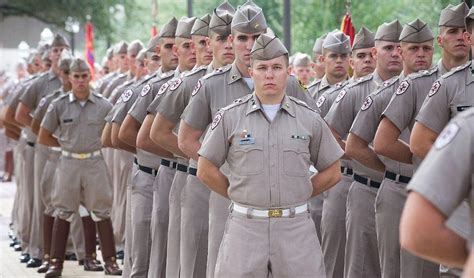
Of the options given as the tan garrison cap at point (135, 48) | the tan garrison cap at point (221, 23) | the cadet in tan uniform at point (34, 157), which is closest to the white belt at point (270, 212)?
the tan garrison cap at point (221, 23)

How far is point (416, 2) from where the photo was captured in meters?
17.5

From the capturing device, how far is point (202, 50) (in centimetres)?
1030

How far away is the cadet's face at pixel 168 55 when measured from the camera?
12.0 metres

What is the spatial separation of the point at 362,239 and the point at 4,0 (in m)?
21.8

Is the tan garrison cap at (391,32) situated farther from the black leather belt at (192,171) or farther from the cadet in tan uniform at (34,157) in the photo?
the cadet in tan uniform at (34,157)

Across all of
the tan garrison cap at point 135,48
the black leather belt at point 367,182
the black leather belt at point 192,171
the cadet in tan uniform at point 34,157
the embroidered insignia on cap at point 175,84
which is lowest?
the cadet in tan uniform at point 34,157

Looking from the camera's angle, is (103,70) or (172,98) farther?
(103,70)

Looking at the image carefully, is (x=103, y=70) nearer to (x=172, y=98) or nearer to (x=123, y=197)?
(x=123, y=197)

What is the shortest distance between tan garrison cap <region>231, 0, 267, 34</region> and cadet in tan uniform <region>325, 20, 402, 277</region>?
1609mm

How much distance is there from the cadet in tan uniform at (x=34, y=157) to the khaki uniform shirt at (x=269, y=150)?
312 inches

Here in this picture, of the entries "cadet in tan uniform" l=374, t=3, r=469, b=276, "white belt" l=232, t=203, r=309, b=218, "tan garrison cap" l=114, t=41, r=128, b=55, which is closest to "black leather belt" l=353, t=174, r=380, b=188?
"cadet in tan uniform" l=374, t=3, r=469, b=276

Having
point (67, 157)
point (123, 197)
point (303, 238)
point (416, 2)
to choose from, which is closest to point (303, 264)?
point (303, 238)

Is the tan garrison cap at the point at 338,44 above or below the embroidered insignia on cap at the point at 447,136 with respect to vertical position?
below

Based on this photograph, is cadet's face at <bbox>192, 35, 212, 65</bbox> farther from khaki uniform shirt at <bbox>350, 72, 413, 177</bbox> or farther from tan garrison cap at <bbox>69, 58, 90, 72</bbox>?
tan garrison cap at <bbox>69, 58, 90, 72</bbox>
